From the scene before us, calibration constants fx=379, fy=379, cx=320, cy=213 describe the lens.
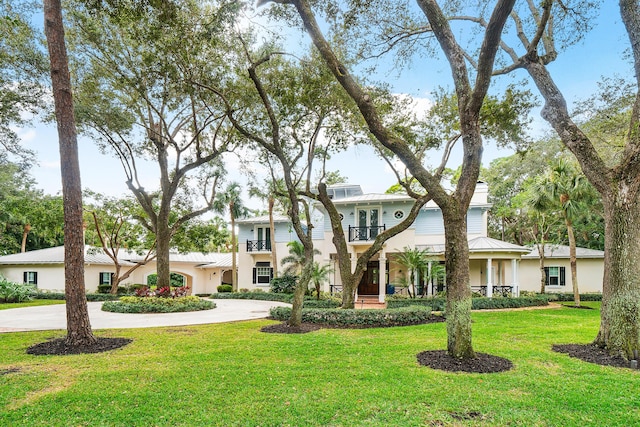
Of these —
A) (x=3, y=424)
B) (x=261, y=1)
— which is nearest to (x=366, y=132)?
(x=261, y=1)

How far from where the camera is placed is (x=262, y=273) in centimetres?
2506

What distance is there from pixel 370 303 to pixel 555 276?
12844 mm

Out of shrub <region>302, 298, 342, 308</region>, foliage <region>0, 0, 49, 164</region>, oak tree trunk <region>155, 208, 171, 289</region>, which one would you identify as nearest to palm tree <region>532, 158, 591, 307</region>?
shrub <region>302, 298, 342, 308</region>

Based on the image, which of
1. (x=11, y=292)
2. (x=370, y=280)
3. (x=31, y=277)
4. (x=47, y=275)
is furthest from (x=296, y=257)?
(x=31, y=277)

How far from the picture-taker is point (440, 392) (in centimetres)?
486

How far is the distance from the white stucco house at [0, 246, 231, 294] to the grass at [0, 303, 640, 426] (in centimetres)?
1909

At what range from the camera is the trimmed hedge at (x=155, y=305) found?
50.2ft

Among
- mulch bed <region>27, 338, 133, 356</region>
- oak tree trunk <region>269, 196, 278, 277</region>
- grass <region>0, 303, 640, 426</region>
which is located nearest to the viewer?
grass <region>0, 303, 640, 426</region>

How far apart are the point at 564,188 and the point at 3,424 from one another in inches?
778

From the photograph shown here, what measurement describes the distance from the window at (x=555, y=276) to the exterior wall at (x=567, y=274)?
0.20m

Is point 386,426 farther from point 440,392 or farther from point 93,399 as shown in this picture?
point 93,399

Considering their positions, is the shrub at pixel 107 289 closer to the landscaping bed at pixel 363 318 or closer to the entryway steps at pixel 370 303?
the entryway steps at pixel 370 303

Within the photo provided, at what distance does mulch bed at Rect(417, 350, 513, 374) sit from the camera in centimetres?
588

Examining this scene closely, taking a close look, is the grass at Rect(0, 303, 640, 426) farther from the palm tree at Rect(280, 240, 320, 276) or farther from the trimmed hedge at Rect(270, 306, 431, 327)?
the palm tree at Rect(280, 240, 320, 276)
